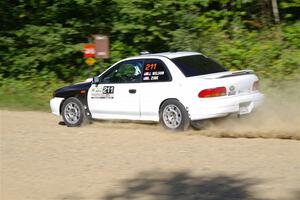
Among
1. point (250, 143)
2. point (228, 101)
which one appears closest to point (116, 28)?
point (228, 101)

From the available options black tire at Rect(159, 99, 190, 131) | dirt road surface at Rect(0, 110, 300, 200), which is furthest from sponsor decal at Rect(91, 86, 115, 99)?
black tire at Rect(159, 99, 190, 131)

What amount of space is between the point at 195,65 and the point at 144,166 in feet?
12.0

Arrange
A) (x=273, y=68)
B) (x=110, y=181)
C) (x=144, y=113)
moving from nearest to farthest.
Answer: (x=110, y=181), (x=144, y=113), (x=273, y=68)

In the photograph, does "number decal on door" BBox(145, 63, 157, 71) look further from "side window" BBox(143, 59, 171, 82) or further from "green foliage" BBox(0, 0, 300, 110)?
"green foliage" BBox(0, 0, 300, 110)

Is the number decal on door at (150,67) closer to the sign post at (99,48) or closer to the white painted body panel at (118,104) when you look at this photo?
the white painted body panel at (118,104)

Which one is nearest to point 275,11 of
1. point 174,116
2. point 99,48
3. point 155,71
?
point 99,48

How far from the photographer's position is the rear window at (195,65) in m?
11.7

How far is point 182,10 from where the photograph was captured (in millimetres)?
18688

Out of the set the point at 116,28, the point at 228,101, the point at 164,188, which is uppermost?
the point at 116,28

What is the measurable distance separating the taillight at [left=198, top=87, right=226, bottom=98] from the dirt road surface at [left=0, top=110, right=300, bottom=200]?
0.73m

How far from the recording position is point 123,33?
1884cm

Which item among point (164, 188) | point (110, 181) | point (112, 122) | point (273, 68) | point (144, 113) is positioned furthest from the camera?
point (273, 68)

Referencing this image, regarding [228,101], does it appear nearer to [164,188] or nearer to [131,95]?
[131,95]

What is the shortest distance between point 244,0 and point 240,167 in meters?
11.4
